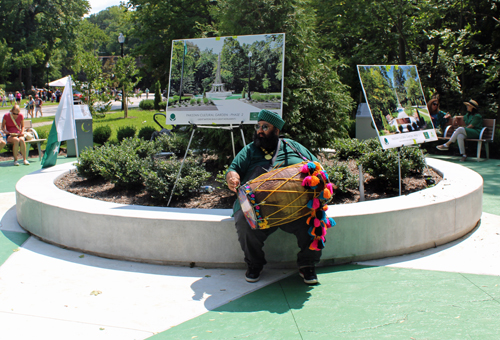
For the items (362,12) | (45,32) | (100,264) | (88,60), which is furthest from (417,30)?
(45,32)

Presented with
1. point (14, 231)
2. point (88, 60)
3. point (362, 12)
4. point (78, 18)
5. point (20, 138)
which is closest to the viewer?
point (14, 231)

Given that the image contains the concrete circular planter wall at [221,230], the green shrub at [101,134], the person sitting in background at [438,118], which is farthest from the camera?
the green shrub at [101,134]

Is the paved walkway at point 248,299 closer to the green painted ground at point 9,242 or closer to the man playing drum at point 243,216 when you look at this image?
the green painted ground at point 9,242

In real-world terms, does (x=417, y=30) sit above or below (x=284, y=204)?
above

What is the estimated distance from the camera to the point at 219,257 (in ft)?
14.2

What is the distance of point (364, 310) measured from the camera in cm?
336

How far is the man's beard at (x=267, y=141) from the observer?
13.9 feet

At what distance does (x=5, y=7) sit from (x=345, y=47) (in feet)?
161

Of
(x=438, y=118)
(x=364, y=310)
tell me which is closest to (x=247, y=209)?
(x=364, y=310)

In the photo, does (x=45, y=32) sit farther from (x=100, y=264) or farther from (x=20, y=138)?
(x=100, y=264)

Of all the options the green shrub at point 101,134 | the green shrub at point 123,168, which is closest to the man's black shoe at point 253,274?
the green shrub at point 123,168

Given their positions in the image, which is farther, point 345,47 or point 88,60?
point 88,60

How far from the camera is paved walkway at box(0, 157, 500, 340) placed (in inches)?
122

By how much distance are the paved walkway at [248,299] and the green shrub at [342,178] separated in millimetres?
1294
